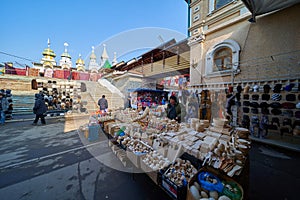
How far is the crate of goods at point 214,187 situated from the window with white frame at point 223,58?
5.12 m

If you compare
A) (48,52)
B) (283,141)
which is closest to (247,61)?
(283,141)

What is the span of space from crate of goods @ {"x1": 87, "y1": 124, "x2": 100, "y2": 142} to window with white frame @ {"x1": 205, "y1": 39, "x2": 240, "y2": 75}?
591 centimetres

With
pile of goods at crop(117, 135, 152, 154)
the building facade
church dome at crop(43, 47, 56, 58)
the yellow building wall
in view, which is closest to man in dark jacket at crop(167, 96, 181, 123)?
pile of goods at crop(117, 135, 152, 154)

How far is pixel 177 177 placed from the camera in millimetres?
1404

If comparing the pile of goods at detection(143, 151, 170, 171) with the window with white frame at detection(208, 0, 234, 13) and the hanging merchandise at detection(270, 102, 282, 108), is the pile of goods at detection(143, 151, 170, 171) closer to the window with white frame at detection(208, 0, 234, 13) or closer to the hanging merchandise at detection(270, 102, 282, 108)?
the hanging merchandise at detection(270, 102, 282, 108)

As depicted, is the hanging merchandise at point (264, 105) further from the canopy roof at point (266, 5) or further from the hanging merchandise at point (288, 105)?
the canopy roof at point (266, 5)

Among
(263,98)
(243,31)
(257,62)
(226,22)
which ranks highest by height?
(226,22)

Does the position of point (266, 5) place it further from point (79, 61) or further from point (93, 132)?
point (79, 61)

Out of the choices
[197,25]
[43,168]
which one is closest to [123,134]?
[43,168]

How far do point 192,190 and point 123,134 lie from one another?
1.98m

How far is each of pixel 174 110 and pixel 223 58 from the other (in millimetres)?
4261

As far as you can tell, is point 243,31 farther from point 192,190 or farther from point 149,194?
point 149,194

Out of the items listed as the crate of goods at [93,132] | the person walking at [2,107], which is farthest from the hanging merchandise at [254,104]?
the person walking at [2,107]

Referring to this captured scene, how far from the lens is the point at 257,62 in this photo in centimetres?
437
